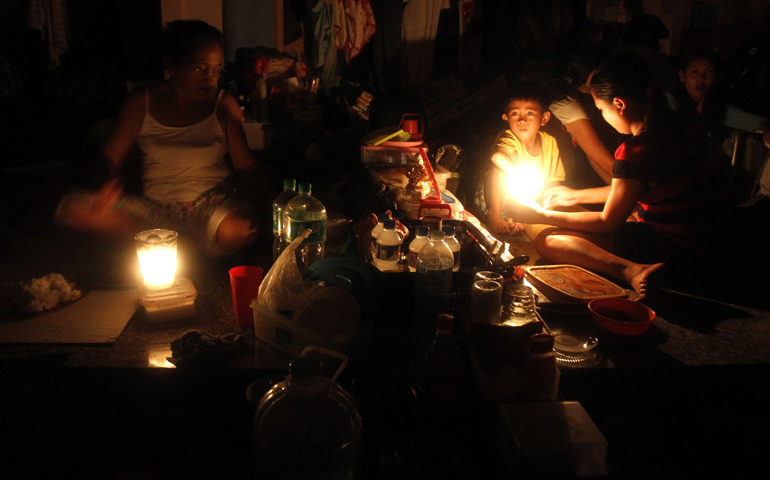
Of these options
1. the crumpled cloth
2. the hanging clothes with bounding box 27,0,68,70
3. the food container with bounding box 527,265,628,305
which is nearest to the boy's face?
the food container with bounding box 527,265,628,305

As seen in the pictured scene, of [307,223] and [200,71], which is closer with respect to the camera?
[307,223]

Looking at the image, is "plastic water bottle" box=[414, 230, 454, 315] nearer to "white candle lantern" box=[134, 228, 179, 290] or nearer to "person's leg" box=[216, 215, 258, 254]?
"white candle lantern" box=[134, 228, 179, 290]

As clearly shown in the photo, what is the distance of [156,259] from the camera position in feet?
6.50

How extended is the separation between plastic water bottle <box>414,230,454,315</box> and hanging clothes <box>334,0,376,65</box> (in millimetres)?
3173

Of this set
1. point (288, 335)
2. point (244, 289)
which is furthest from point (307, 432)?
point (244, 289)

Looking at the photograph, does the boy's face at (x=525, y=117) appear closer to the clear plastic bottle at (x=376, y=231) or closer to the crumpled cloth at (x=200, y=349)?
the clear plastic bottle at (x=376, y=231)

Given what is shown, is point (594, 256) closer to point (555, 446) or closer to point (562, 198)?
point (562, 198)

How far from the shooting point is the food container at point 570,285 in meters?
2.18

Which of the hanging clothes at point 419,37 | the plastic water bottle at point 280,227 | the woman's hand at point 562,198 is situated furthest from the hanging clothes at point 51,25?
the woman's hand at point 562,198

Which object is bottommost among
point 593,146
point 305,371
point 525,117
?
point 305,371

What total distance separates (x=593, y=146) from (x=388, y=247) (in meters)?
2.54

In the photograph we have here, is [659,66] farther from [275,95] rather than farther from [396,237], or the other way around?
[396,237]

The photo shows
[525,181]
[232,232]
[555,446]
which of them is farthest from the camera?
[525,181]

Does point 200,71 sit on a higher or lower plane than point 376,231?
higher
